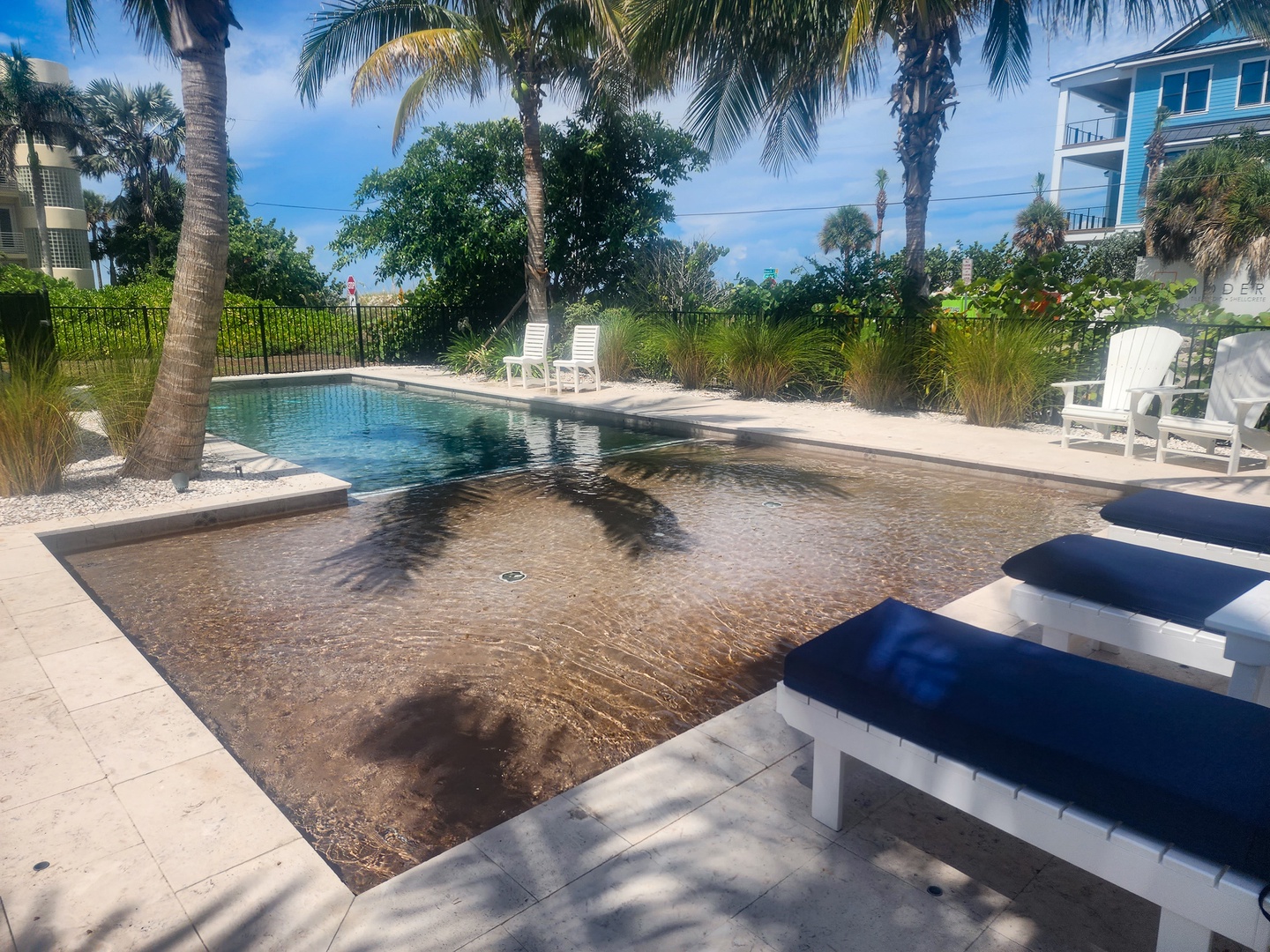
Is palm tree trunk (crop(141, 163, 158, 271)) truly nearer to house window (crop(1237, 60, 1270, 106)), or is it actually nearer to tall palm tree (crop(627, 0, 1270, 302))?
tall palm tree (crop(627, 0, 1270, 302))

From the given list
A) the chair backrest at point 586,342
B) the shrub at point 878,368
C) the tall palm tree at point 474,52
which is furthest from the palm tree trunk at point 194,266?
the tall palm tree at point 474,52

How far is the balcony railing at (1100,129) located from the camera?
3450 centimetres

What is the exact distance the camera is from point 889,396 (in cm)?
1087

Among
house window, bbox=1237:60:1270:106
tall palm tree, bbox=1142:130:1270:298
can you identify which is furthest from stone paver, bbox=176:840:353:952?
house window, bbox=1237:60:1270:106

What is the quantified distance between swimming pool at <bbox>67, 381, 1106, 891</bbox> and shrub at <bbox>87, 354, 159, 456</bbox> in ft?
Answer: 7.00

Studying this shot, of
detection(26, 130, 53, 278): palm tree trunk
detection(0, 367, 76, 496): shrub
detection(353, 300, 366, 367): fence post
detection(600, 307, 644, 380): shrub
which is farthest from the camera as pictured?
detection(26, 130, 53, 278): palm tree trunk

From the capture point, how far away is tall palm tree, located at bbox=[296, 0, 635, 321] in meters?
14.0

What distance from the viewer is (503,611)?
4.36 m

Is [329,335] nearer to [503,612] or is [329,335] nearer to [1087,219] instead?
[503,612]

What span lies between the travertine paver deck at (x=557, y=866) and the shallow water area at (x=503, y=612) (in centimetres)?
25

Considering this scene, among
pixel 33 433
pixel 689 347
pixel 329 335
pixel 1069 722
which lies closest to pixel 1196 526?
pixel 1069 722

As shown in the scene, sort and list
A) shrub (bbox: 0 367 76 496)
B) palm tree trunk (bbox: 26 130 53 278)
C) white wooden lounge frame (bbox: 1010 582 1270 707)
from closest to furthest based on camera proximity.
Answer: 1. white wooden lounge frame (bbox: 1010 582 1270 707)
2. shrub (bbox: 0 367 76 496)
3. palm tree trunk (bbox: 26 130 53 278)

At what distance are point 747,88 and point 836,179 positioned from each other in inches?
649

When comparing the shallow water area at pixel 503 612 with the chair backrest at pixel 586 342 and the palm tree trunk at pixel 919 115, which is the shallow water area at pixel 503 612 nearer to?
the palm tree trunk at pixel 919 115
